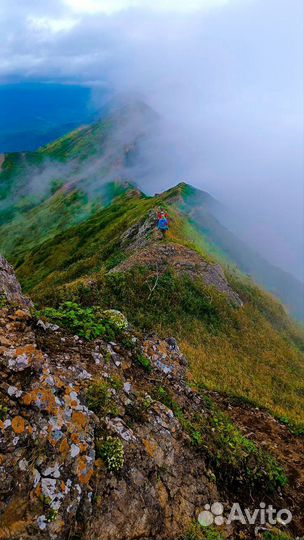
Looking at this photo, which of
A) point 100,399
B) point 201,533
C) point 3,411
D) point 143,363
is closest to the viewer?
point 3,411

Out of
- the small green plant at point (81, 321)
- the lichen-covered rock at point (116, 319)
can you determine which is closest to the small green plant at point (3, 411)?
the small green plant at point (81, 321)

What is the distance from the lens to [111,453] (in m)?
9.23

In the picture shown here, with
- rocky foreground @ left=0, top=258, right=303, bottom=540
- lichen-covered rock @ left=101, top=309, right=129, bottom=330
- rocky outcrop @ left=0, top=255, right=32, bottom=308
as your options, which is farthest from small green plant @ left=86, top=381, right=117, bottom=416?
rocky outcrop @ left=0, top=255, right=32, bottom=308

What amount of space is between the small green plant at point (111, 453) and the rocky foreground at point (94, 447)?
0.02 metres

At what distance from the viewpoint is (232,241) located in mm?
95062

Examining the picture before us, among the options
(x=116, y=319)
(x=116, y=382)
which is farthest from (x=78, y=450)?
(x=116, y=319)

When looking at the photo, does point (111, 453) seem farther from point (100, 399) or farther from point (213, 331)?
point (213, 331)

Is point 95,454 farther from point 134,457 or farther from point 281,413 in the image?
point 281,413

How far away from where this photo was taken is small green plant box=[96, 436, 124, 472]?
29.9 ft

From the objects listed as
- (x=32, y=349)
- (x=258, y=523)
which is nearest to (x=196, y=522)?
(x=258, y=523)

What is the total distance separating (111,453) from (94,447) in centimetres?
43

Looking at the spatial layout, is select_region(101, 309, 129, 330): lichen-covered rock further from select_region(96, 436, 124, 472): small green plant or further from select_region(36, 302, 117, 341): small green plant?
select_region(96, 436, 124, 472): small green plant

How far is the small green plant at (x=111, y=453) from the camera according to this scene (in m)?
9.12

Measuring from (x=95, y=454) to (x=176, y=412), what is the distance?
3281 millimetres
